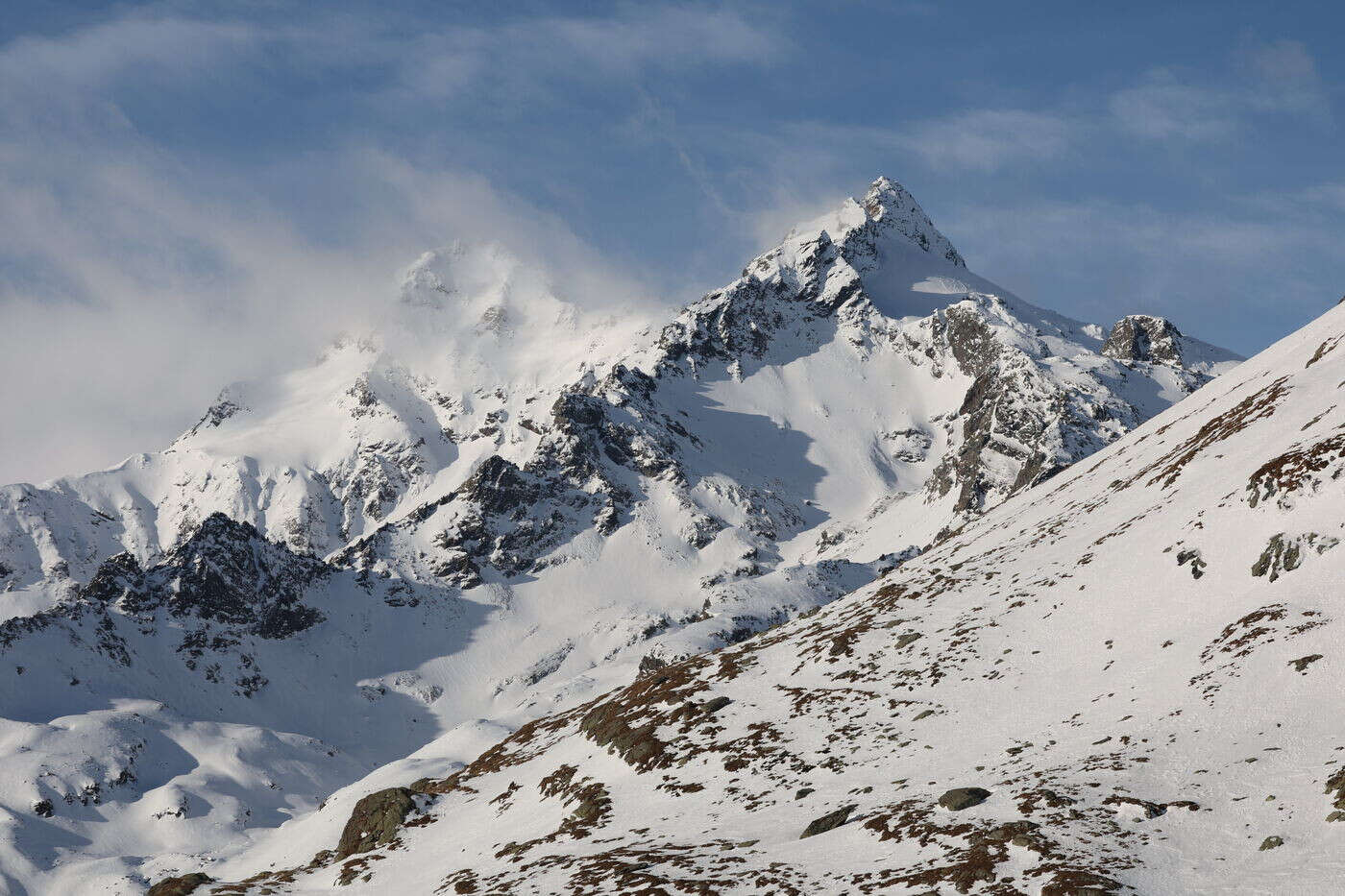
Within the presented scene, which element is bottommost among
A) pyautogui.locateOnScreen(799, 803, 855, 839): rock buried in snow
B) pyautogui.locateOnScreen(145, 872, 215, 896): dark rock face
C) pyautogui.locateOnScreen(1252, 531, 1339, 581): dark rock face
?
pyautogui.locateOnScreen(799, 803, 855, 839): rock buried in snow

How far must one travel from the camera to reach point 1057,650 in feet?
134

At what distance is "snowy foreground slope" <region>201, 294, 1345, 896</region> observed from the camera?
80.6ft

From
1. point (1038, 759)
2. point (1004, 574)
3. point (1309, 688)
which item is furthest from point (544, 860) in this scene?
point (1004, 574)

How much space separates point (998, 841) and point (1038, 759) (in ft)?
23.5

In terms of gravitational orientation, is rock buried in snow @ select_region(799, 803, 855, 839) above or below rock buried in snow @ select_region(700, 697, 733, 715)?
below

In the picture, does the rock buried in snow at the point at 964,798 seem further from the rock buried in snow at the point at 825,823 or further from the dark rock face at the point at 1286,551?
the dark rock face at the point at 1286,551

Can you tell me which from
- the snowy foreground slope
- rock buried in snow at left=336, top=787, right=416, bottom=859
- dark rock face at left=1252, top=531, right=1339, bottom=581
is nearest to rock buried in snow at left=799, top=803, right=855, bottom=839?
the snowy foreground slope

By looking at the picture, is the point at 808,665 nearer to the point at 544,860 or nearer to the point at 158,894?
the point at 544,860

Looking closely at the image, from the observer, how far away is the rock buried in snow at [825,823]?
30.9 m

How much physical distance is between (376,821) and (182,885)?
9.09 metres

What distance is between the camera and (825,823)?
31062 millimetres

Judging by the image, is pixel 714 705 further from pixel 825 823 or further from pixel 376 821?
pixel 376 821

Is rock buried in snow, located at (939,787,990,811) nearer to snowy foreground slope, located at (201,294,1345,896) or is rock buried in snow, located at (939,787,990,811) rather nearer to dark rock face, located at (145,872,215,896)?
snowy foreground slope, located at (201,294,1345,896)

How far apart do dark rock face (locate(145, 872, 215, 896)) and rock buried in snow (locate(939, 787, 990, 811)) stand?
35.5m
